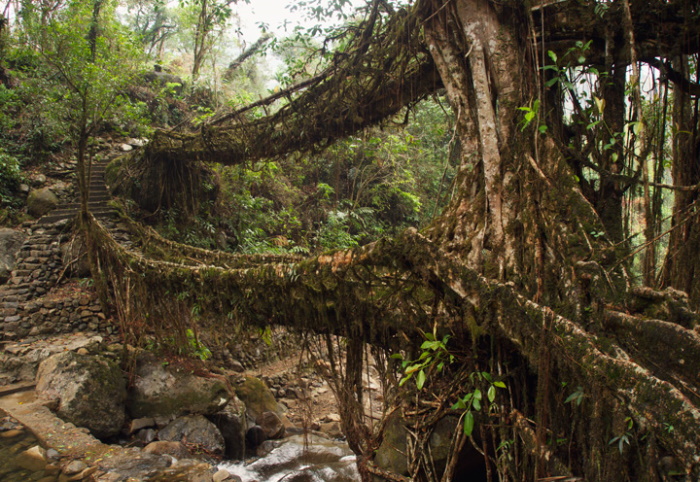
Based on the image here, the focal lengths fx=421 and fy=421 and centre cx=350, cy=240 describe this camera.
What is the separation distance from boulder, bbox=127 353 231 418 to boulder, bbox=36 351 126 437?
→ 0.84 feet

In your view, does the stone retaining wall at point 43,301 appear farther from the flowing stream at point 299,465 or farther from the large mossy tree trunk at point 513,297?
the large mossy tree trunk at point 513,297

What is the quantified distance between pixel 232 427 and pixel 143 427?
3.68 feet

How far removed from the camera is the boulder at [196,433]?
5328 mm

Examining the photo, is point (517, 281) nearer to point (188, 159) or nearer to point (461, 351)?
point (461, 351)

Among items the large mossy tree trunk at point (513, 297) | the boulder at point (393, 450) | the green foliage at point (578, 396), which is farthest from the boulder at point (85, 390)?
the green foliage at point (578, 396)

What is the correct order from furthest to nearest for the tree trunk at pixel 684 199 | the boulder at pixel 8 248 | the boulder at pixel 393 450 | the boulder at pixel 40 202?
the boulder at pixel 40 202
the boulder at pixel 8 248
the boulder at pixel 393 450
the tree trunk at pixel 684 199

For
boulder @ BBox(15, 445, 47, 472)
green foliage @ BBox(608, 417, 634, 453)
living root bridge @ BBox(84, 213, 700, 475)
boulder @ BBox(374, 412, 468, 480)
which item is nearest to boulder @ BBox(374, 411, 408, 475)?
boulder @ BBox(374, 412, 468, 480)

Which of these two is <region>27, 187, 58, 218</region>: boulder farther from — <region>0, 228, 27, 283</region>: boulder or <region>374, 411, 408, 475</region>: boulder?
<region>374, 411, 408, 475</region>: boulder

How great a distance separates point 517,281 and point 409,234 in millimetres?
717

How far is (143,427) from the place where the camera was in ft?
18.0

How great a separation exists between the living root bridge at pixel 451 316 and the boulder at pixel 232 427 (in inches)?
79.5

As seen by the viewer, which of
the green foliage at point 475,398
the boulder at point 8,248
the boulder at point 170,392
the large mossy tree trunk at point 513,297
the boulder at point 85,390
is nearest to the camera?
the large mossy tree trunk at point 513,297

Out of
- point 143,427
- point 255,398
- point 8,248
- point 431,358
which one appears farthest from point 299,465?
point 8,248

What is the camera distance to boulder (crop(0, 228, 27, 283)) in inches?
294
